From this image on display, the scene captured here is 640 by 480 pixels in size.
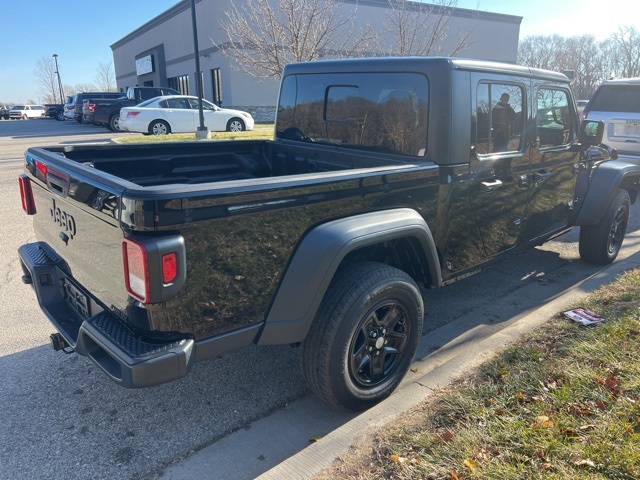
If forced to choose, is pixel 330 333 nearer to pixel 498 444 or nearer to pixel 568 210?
pixel 498 444

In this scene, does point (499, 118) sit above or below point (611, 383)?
above

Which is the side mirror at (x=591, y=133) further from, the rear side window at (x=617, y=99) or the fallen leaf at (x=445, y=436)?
the rear side window at (x=617, y=99)

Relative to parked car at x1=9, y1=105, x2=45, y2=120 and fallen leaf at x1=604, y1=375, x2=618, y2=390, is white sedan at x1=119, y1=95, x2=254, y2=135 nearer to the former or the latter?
fallen leaf at x1=604, y1=375, x2=618, y2=390

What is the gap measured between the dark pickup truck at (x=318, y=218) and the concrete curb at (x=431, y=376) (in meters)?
0.13

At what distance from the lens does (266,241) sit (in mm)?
2359

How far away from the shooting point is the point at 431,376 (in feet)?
10.6

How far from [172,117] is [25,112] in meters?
44.1

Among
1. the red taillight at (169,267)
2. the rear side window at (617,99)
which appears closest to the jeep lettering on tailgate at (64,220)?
the red taillight at (169,267)

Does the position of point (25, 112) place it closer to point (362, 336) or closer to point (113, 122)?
point (113, 122)

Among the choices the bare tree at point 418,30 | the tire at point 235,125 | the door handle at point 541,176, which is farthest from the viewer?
the tire at point 235,125

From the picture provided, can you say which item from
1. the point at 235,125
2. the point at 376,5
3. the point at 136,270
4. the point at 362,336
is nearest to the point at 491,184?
the point at 362,336

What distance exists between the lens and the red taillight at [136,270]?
2.00 m

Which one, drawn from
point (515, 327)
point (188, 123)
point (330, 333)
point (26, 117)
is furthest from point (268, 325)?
point (26, 117)

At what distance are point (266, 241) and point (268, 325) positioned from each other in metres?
0.44
